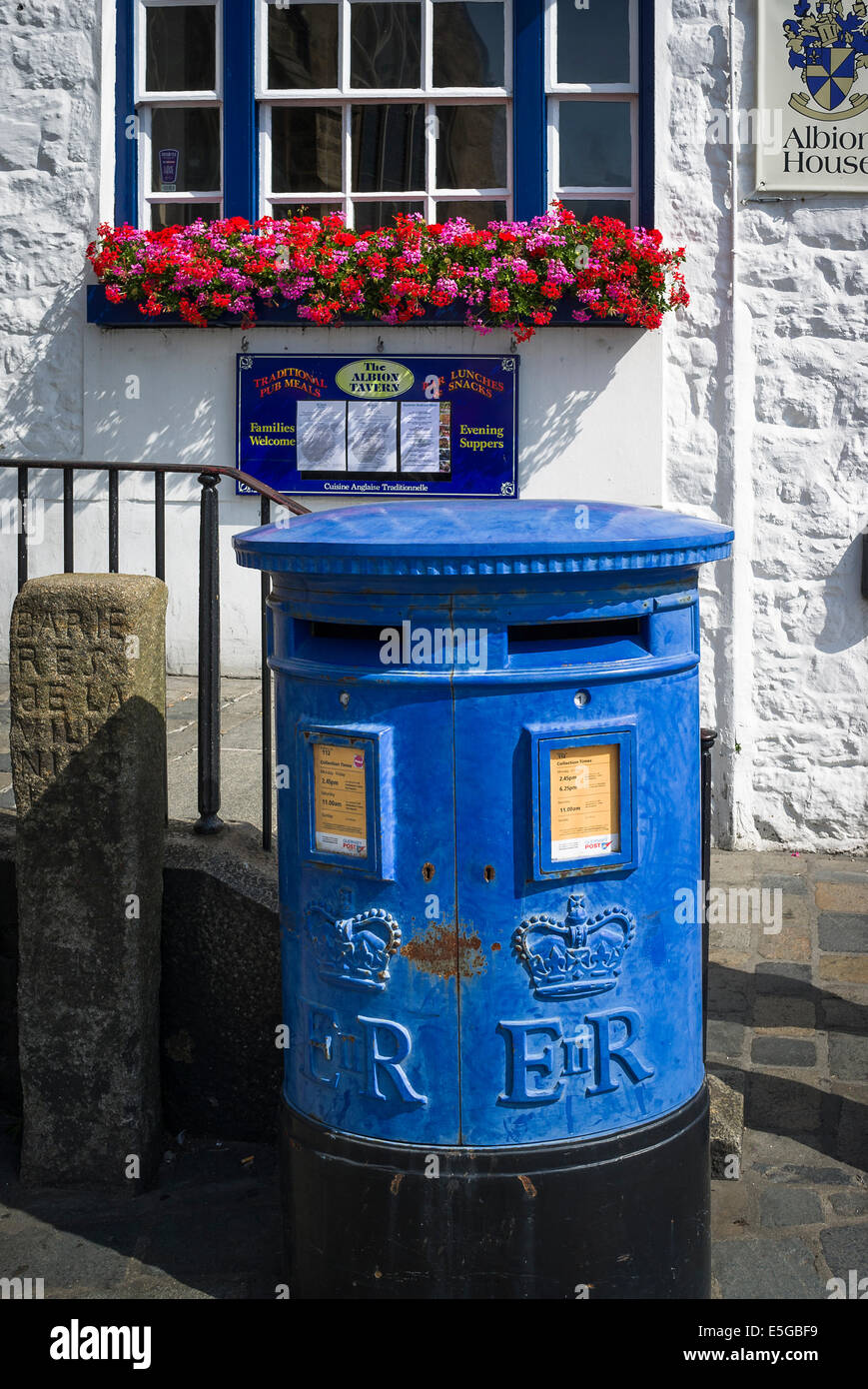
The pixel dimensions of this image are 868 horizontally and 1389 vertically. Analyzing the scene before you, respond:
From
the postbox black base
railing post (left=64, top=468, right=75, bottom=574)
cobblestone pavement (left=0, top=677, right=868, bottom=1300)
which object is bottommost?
cobblestone pavement (left=0, top=677, right=868, bottom=1300)

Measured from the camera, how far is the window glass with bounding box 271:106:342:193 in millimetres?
6793

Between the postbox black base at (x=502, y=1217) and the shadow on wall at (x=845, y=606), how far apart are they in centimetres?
400

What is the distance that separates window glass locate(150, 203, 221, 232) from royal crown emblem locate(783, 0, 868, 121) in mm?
2891

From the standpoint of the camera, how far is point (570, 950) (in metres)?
2.65

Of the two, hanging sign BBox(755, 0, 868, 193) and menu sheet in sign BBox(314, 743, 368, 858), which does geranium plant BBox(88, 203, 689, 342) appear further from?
menu sheet in sign BBox(314, 743, 368, 858)

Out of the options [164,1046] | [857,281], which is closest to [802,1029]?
[164,1046]

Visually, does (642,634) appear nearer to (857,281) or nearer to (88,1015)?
(88,1015)

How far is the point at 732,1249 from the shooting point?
130 inches

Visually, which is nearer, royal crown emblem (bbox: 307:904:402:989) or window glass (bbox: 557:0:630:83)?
royal crown emblem (bbox: 307:904:402:989)

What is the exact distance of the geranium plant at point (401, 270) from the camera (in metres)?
6.27

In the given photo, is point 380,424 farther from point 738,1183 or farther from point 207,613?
point 738,1183

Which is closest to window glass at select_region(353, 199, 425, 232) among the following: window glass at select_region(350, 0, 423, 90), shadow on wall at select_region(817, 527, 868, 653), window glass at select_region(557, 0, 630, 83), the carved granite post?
window glass at select_region(350, 0, 423, 90)

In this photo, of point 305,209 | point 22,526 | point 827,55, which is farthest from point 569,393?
point 22,526

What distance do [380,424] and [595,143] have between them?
5.75ft
